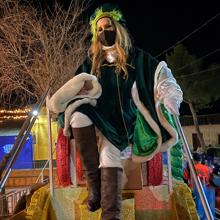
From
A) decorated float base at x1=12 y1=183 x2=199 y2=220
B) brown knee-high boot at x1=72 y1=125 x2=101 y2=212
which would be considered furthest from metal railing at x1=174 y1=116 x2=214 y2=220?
brown knee-high boot at x1=72 y1=125 x2=101 y2=212

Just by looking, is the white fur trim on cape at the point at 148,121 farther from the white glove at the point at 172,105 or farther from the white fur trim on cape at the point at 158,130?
the white glove at the point at 172,105

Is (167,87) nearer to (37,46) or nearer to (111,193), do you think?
(111,193)

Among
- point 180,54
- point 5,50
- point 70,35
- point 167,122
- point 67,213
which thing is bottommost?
point 67,213

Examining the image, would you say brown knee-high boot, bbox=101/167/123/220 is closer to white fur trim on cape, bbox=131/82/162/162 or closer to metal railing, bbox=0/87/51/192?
white fur trim on cape, bbox=131/82/162/162

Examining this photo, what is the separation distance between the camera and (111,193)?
2.82 metres

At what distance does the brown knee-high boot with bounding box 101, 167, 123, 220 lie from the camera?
2801 millimetres

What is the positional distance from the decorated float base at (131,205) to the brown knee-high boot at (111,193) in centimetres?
37

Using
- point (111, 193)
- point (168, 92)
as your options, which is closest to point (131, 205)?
point (111, 193)

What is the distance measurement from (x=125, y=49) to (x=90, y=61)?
336mm

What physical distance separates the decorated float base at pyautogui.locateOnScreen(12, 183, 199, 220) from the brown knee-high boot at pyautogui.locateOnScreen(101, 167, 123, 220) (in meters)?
0.37

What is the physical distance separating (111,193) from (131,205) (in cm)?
46

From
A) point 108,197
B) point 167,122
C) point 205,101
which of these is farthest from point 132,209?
point 205,101

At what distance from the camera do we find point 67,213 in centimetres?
347

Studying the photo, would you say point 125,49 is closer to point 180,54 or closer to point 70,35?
point 70,35
